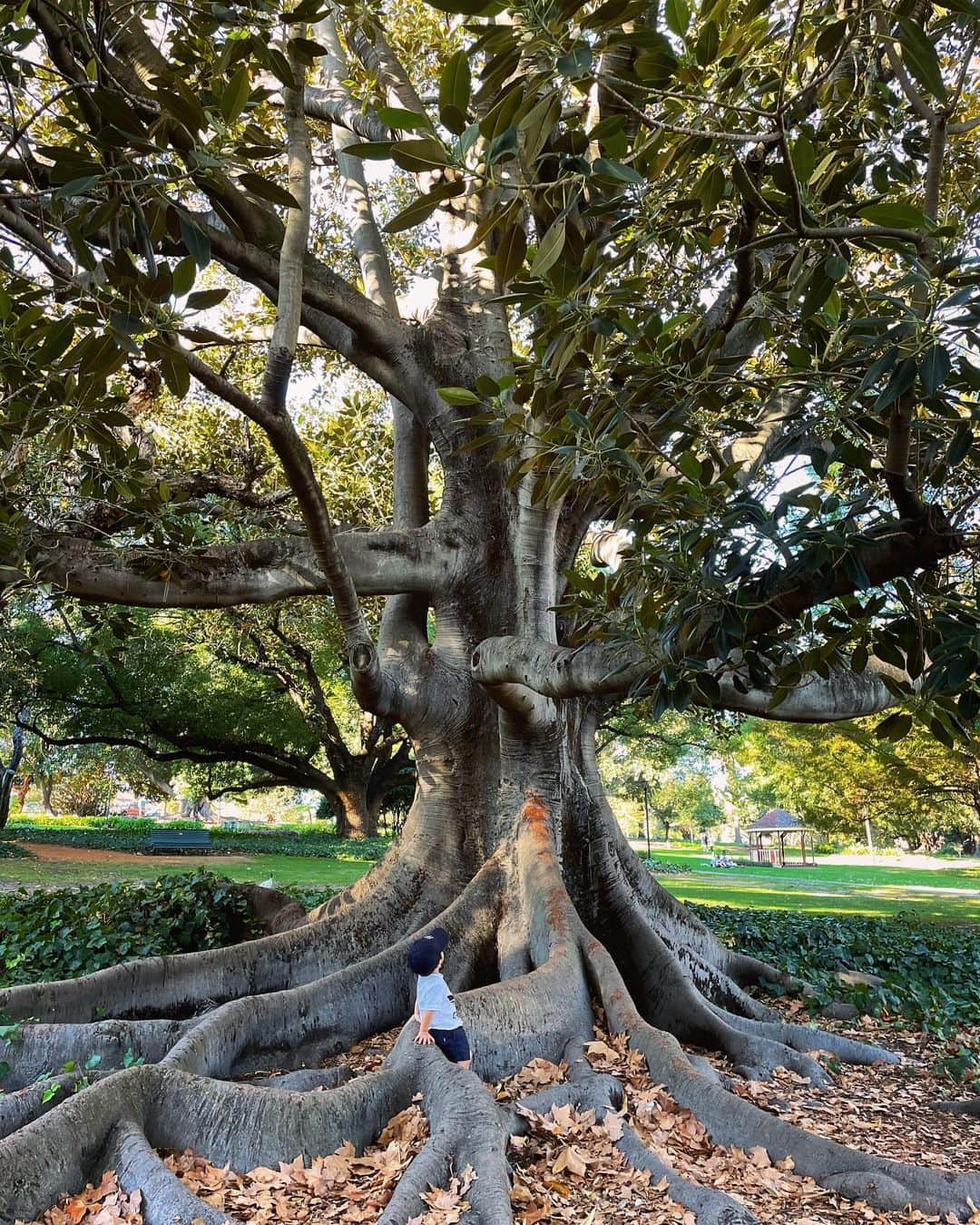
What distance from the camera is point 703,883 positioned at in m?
19.8

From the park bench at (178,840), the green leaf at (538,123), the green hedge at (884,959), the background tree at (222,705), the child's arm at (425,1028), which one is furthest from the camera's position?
the park bench at (178,840)

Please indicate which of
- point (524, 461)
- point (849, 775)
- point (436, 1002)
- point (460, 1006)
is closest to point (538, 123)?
point (524, 461)

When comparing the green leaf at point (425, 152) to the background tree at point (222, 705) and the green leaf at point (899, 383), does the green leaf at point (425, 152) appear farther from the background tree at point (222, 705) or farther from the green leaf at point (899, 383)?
the background tree at point (222, 705)

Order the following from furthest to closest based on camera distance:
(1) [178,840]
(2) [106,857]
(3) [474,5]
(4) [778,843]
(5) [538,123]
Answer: (4) [778,843] → (1) [178,840] → (2) [106,857] → (5) [538,123] → (3) [474,5]

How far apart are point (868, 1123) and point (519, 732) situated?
9.47 feet

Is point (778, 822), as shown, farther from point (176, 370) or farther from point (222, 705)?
point (176, 370)

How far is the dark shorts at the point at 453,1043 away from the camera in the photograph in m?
3.83

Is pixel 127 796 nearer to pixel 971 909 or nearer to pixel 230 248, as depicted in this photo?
pixel 971 909

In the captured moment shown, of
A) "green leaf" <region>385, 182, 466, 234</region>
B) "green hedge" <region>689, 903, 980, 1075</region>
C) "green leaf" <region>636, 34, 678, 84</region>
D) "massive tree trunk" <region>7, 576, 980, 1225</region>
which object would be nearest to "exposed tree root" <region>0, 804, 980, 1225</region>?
"massive tree trunk" <region>7, 576, 980, 1225</region>

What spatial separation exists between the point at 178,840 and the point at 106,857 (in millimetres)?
2324

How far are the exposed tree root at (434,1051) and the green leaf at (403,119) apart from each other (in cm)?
304

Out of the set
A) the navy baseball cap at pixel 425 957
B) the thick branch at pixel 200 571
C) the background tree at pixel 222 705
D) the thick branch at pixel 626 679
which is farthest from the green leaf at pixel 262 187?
the background tree at pixel 222 705

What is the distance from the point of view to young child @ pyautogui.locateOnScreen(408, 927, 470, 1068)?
150 inches

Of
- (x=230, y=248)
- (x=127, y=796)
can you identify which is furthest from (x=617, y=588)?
(x=127, y=796)
